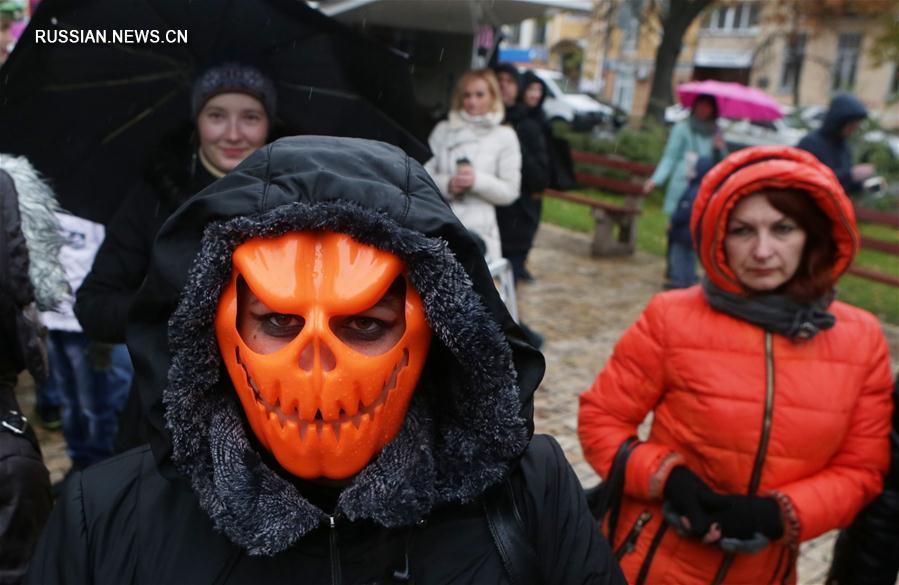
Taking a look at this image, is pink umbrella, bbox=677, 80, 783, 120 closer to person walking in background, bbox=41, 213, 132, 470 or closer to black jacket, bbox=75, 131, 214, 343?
person walking in background, bbox=41, 213, 132, 470

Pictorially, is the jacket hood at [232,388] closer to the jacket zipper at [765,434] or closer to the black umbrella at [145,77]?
the jacket zipper at [765,434]

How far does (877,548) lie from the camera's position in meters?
2.24

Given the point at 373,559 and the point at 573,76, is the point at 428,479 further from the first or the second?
the point at 573,76

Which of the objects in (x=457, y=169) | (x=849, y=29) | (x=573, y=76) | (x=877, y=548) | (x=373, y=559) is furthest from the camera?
(x=849, y=29)

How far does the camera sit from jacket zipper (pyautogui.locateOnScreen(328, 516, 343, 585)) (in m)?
1.33

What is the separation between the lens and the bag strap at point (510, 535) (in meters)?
1.39

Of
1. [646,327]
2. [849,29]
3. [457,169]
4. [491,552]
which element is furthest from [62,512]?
[849,29]

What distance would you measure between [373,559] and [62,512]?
1.80 ft

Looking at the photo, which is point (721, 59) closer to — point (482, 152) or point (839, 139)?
point (839, 139)

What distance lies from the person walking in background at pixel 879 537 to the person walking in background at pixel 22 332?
6.96 ft

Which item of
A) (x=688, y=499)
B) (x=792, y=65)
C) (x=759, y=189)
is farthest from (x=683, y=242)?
(x=792, y=65)

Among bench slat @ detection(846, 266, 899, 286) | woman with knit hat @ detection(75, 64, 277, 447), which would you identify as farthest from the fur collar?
bench slat @ detection(846, 266, 899, 286)

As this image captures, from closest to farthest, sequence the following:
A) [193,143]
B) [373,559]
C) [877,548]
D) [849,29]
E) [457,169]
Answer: [373,559] → [877,548] → [193,143] → [457,169] → [849,29]

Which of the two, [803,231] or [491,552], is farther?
[803,231]
